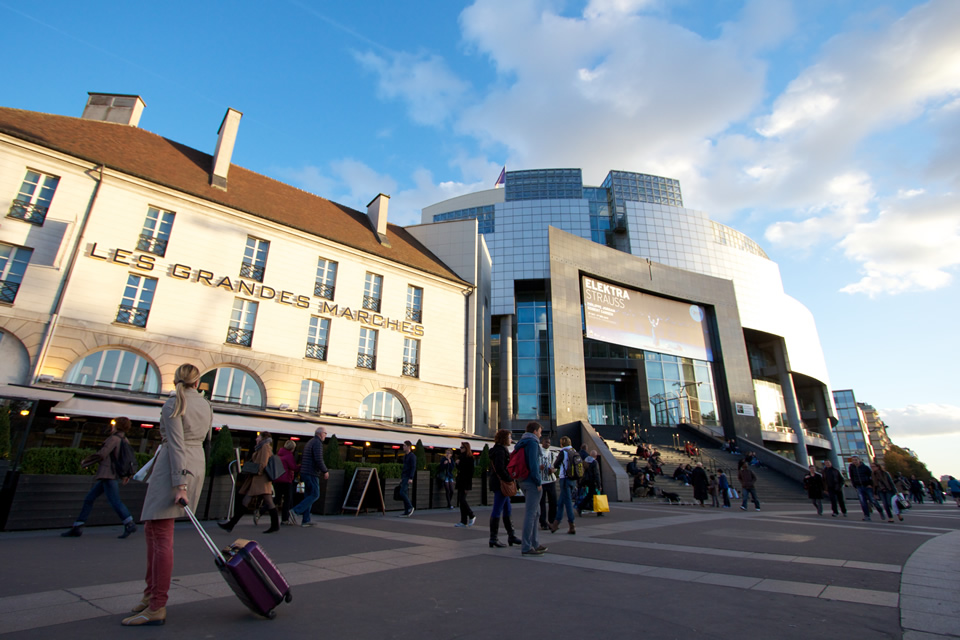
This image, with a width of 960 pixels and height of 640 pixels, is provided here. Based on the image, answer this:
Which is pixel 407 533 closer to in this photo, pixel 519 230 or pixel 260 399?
pixel 260 399

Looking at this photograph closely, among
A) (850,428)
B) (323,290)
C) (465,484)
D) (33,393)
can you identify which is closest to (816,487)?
(465,484)

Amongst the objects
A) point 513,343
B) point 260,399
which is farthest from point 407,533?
point 513,343

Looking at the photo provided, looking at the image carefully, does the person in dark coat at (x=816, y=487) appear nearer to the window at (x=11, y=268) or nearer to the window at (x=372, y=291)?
the window at (x=372, y=291)

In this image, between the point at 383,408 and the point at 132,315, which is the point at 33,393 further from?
the point at 383,408

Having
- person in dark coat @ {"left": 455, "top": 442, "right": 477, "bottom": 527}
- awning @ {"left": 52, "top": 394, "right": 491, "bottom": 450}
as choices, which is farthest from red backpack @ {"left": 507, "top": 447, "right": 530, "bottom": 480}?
awning @ {"left": 52, "top": 394, "right": 491, "bottom": 450}

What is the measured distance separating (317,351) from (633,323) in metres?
25.8

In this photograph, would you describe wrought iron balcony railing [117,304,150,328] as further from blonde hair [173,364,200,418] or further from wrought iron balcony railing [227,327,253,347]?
blonde hair [173,364,200,418]

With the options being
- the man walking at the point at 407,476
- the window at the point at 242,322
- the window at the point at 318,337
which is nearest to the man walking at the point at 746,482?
the man walking at the point at 407,476

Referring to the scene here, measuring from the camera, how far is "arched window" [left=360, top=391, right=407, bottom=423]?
2055 cm

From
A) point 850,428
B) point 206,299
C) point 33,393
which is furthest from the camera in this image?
point 850,428

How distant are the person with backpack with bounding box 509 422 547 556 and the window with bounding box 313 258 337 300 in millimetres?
16709

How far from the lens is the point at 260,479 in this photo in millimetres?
7750

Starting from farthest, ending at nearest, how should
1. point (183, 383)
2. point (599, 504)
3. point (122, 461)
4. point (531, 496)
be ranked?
point (599, 504), point (122, 461), point (531, 496), point (183, 383)

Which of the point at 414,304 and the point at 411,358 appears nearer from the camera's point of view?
the point at 411,358
